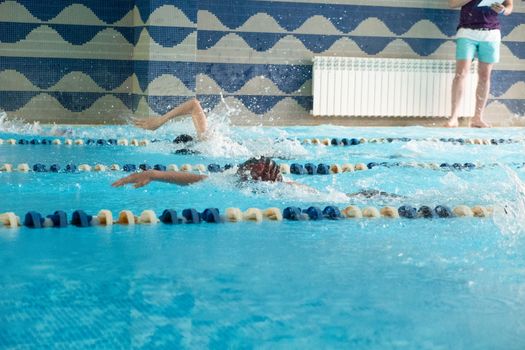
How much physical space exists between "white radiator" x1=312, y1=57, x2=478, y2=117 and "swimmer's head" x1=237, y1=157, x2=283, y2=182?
18.4ft

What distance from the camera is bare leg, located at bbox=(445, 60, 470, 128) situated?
10.3 meters

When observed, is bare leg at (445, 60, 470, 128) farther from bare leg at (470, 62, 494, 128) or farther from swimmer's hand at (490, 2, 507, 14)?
swimmer's hand at (490, 2, 507, 14)

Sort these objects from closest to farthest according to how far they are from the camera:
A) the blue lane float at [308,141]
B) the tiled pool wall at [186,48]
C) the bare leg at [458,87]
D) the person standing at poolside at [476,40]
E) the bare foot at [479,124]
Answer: the blue lane float at [308,141]
the tiled pool wall at [186,48]
the person standing at poolside at [476,40]
the bare leg at [458,87]
the bare foot at [479,124]

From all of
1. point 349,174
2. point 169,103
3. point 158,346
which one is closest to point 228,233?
point 158,346

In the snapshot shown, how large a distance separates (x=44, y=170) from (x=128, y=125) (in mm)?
4183

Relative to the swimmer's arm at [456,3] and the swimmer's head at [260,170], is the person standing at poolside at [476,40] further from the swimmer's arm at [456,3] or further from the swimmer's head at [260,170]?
the swimmer's head at [260,170]

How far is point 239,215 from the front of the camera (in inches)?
166

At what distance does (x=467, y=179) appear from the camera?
19.4 feet

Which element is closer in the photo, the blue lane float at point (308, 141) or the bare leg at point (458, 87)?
the blue lane float at point (308, 141)

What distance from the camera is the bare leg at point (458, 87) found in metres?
10.3

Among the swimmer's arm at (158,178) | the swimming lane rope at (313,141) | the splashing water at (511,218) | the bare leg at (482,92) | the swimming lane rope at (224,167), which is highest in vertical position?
the bare leg at (482,92)

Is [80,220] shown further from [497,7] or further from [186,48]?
[497,7]

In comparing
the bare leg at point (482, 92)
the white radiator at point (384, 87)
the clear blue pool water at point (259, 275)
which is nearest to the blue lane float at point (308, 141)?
the bare leg at point (482, 92)

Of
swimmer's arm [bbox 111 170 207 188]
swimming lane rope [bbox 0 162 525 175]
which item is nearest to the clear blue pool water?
swimmer's arm [bbox 111 170 207 188]
